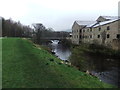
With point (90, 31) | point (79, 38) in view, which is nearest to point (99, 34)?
point (90, 31)

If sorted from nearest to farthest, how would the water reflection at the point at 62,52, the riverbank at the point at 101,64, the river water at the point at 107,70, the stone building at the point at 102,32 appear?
the river water at the point at 107,70 < the riverbank at the point at 101,64 < the water reflection at the point at 62,52 < the stone building at the point at 102,32

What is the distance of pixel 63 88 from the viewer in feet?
26.1

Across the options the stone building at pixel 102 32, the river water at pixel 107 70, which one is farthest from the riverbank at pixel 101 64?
the stone building at pixel 102 32

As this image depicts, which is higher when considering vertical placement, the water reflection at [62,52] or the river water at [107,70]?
the water reflection at [62,52]

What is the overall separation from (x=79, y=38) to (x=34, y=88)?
58.9m

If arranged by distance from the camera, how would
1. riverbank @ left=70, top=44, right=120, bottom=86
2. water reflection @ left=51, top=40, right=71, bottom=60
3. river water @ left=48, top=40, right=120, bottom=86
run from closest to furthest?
river water @ left=48, top=40, right=120, bottom=86
riverbank @ left=70, top=44, right=120, bottom=86
water reflection @ left=51, top=40, right=71, bottom=60

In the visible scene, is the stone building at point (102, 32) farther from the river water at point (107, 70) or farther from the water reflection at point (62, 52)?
the river water at point (107, 70)

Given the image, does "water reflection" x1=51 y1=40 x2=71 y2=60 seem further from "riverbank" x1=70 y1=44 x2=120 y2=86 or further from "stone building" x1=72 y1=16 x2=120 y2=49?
"stone building" x1=72 y1=16 x2=120 y2=49

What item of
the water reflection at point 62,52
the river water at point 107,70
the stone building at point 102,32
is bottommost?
the river water at point 107,70

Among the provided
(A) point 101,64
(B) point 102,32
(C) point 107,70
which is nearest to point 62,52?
(B) point 102,32

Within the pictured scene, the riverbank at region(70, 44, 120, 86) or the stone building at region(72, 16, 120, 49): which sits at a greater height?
the stone building at region(72, 16, 120, 49)

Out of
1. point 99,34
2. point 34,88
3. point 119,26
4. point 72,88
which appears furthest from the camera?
point 99,34

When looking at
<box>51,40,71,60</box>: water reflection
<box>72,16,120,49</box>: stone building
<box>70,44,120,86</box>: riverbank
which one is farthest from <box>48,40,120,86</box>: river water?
<box>72,16,120,49</box>: stone building

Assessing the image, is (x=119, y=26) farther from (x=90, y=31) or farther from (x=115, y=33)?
(x=90, y=31)
